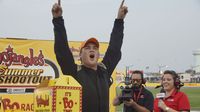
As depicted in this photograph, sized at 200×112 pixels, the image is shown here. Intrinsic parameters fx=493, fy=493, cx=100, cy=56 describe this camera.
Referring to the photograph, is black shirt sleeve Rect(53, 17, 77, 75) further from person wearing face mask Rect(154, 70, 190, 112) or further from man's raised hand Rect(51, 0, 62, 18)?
person wearing face mask Rect(154, 70, 190, 112)

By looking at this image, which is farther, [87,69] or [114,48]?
[114,48]

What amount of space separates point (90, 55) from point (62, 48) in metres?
0.28

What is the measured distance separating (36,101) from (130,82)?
4142 millimetres

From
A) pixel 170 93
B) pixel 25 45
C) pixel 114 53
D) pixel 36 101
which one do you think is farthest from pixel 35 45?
pixel 36 101

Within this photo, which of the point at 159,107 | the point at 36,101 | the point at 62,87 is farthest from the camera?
the point at 159,107

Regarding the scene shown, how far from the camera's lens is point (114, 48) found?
15.8 feet

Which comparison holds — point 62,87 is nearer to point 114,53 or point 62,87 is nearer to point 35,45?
point 114,53

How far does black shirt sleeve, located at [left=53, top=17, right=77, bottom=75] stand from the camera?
13.1 feet

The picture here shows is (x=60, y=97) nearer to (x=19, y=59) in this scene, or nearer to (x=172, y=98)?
(x=172, y=98)

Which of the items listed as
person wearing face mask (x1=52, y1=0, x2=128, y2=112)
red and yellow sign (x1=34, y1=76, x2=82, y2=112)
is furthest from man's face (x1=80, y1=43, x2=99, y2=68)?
red and yellow sign (x1=34, y1=76, x2=82, y2=112)

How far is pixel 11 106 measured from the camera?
10648mm

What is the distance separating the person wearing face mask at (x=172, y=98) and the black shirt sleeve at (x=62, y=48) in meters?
2.25

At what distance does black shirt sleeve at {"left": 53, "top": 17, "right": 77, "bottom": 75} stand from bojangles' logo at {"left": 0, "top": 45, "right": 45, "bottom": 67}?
22.7ft

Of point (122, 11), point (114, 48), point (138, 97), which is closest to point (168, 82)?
point (138, 97)
